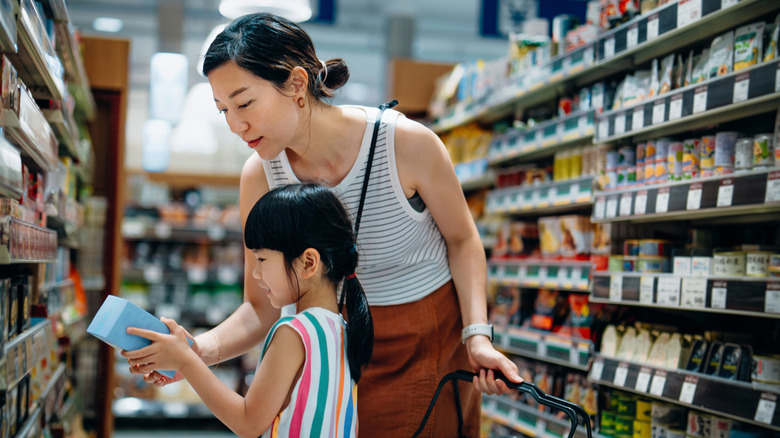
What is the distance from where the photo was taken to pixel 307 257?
1497 millimetres

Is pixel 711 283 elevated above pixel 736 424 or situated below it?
above

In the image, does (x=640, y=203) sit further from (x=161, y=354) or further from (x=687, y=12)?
(x=161, y=354)

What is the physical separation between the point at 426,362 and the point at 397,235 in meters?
0.33

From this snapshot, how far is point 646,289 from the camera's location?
2.53 m

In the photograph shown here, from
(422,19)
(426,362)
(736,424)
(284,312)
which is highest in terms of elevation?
(422,19)

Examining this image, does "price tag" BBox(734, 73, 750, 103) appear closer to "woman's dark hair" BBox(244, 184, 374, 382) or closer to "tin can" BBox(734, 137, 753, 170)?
"tin can" BBox(734, 137, 753, 170)

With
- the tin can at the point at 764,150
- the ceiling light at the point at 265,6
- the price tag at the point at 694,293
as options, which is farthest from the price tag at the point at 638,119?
the ceiling light at the point at 265,6

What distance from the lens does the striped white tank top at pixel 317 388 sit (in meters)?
1.42

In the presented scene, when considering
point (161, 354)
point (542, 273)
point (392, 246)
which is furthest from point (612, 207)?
point (161, 354)

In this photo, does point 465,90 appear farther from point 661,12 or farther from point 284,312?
point 284,312

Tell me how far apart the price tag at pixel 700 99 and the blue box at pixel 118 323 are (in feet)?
5.82

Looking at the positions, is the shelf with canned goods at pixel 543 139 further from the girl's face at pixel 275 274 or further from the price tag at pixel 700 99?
the girl's face at pixel 275 274

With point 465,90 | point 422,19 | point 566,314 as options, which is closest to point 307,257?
point 566,314

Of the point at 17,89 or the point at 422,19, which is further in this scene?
the point at 422,19
